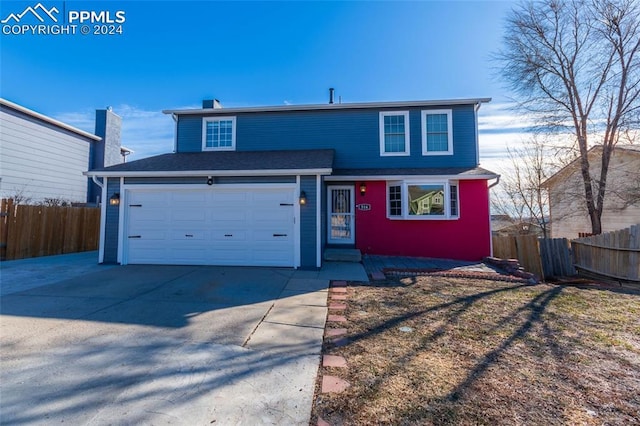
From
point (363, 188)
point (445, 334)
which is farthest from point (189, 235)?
point (445, 334)

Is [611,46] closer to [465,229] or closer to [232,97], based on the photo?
[465,229]

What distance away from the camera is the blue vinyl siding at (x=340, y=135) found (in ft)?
33.4

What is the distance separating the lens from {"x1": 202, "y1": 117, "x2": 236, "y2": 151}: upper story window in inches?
439

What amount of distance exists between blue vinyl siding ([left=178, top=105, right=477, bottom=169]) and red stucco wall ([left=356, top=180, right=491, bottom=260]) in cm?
130

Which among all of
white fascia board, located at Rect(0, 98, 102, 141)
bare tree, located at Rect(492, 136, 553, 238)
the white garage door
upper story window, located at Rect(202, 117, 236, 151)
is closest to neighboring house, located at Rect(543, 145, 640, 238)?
bare tree, located at Rect(492, 136, 553, 238)

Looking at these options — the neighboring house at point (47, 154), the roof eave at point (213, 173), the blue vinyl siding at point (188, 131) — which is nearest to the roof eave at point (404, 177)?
the roof eave at point (213, 173)

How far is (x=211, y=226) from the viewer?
26.6 ft

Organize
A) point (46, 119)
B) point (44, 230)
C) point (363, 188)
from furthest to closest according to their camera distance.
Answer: point (46, 119) → point (44, 230) → point (363, 188)

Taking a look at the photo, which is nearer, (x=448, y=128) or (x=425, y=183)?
(x=425, y=183)

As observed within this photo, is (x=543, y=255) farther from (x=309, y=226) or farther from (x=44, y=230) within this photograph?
(x=44, y=230)

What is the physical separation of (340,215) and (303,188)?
262cm

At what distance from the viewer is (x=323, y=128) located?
35.3 feet

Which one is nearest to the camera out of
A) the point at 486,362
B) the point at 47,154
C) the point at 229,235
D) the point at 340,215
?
the point at 486,362

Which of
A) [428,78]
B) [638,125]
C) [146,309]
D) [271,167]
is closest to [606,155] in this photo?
[638,125]
